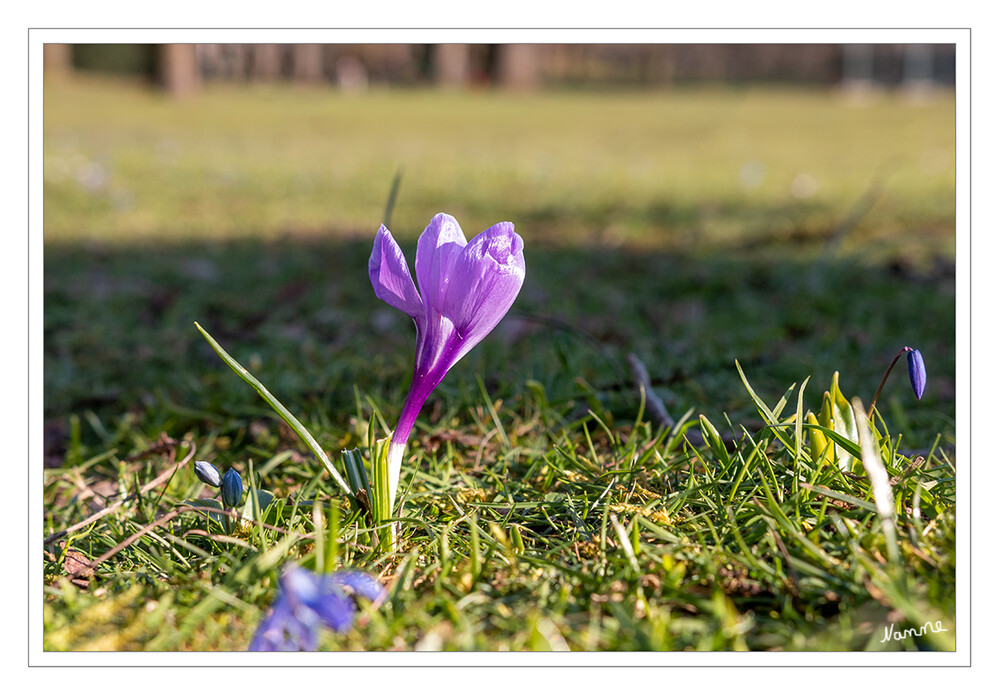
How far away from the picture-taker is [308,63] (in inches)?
847

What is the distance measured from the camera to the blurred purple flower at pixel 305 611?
0.86 meters

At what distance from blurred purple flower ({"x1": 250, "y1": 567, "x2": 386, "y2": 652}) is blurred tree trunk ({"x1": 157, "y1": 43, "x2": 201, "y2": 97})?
1401 centimetres

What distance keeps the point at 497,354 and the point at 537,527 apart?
3.69 feet

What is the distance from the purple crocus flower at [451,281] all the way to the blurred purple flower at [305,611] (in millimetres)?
254

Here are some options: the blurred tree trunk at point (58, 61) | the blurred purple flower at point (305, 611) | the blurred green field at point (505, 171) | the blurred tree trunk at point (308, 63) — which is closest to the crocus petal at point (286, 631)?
the blurred purple flower at point (305, 611)

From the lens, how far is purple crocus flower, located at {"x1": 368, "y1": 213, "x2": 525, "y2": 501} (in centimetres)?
112

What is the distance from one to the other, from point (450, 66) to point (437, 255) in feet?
62.9

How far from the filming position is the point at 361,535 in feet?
4.26

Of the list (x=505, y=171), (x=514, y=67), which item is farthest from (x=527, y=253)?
(x=514, y=67)

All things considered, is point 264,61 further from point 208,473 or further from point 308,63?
point 208,473

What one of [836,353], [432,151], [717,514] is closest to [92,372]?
[717,514]

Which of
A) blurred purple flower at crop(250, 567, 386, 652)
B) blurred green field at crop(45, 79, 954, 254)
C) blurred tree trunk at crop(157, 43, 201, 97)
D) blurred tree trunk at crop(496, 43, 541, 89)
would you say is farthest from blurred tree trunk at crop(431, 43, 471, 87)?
blurred purple flower at crop(250, 567, 386, 652)

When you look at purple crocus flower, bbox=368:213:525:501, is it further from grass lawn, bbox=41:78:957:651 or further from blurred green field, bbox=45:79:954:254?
blurred green field, bbox=45:79:954:254

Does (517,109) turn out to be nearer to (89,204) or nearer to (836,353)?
(89,204)
